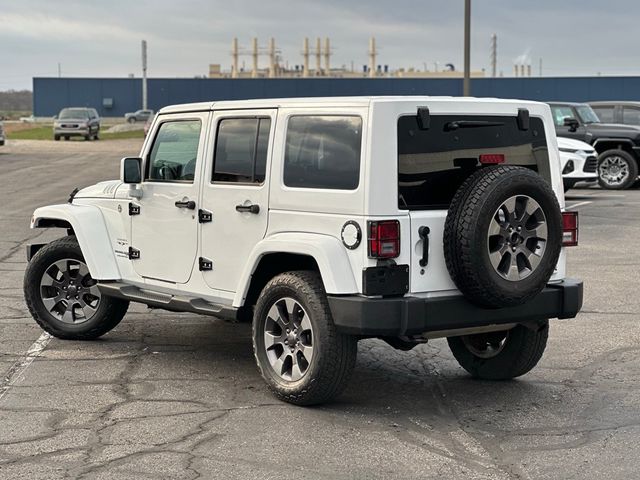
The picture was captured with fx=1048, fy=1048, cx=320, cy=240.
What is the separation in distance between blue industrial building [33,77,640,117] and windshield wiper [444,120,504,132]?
2752 inches

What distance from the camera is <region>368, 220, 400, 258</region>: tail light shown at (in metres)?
5.99

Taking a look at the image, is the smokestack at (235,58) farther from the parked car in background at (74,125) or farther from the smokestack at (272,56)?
the parked car in background at (74,125)

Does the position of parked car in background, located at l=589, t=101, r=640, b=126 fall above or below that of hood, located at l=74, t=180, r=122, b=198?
above

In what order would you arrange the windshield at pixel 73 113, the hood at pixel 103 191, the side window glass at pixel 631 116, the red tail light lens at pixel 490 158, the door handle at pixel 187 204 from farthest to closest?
the windshield at pixel 73 113 → the side window glass at pixel 631 116 → the hood at pixel 103 191 → the door handle at pixel 187 204 → the red tail light lens at pixel 490 158

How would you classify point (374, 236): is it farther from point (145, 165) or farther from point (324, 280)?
point (145, 165)

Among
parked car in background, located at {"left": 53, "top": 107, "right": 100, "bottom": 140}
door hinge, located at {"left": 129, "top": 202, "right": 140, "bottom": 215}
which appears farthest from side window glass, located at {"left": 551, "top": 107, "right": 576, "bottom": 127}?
parked car in background, located at {"left": 53, "top": 107, "right": 100, "bottom": 140}

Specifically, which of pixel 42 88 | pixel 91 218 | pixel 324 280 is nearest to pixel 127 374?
pixel 91 218

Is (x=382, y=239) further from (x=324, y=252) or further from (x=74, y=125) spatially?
(x=74, y=125)

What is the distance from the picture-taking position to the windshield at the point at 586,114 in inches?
946

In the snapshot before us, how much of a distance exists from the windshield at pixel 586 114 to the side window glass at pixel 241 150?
18184 mm

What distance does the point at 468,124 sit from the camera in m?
6.45

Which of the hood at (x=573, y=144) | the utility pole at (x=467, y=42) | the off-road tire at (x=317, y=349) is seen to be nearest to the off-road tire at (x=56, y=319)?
the off-road tire at (x=317, y=349)

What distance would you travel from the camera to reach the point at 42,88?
95.1 m

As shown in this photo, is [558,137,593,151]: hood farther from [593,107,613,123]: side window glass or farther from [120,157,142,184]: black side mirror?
[120,157,142,184]: black side mirror
